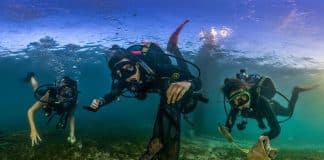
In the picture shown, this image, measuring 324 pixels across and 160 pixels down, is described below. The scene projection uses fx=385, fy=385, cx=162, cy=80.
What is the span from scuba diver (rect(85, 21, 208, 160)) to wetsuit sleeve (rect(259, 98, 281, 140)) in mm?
2069

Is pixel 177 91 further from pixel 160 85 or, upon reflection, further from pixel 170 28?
pixel 170 28

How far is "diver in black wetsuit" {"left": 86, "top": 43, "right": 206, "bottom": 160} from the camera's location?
28.6 ft

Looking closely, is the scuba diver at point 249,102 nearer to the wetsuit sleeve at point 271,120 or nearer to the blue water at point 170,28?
the wetsuit sleeve at point 271,120

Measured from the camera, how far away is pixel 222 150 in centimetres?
1368

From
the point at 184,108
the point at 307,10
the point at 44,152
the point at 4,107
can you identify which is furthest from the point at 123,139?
the point at 4,107

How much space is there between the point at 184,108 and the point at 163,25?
7397 mm

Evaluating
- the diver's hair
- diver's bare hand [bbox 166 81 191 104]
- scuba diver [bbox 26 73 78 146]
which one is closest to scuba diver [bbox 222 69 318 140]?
the diver's hair

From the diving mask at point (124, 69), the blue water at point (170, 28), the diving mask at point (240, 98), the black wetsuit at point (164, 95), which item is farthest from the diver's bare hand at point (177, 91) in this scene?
the blue water at point (170, 28)

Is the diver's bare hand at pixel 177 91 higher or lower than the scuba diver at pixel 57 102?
higher

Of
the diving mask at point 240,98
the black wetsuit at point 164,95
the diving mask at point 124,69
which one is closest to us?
the black wetsuit at point 164,95

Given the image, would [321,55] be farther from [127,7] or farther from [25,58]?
[25,58]

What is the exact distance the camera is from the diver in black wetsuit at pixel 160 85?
8727mm

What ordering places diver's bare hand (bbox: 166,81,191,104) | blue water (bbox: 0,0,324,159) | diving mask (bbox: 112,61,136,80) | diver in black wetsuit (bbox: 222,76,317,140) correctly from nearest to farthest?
diver's bare hand (bbox: 166,81,191,104), diving mask (bbox: 112,61,136,80), diver in black wetsuit (bbox: 222,76,317,140), blue water (bbox: 0,0,324,159)

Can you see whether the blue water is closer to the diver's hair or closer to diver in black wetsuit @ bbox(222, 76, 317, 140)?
the diver's hair
